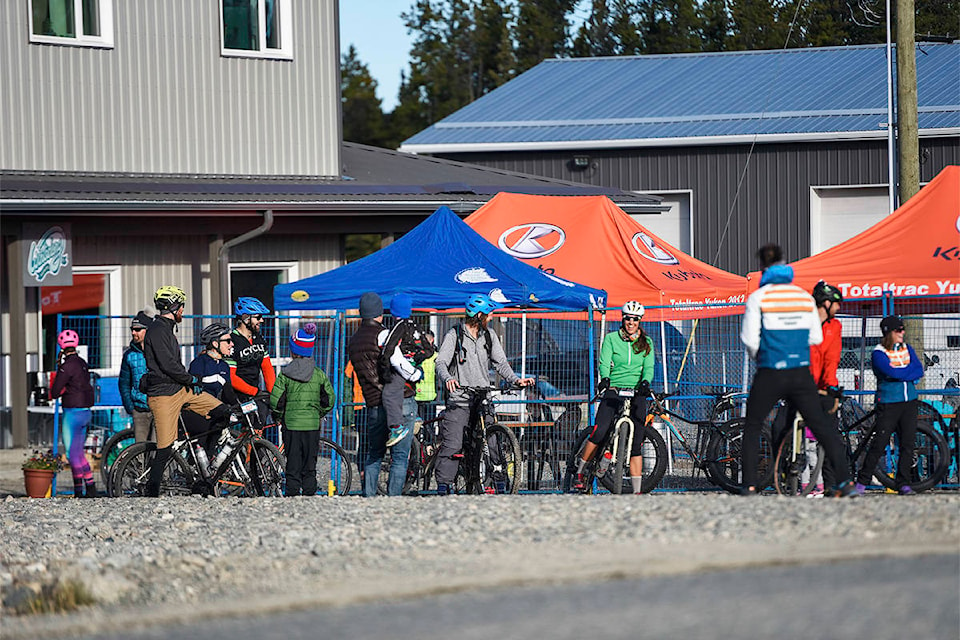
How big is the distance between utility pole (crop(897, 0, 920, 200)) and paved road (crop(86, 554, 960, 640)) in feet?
34.1

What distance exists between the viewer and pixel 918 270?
1435cm

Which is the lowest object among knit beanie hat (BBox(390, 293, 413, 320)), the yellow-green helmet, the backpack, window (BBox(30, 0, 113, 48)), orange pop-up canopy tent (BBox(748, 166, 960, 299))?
the backpack

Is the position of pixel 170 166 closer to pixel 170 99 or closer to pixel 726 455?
pixel 170 99

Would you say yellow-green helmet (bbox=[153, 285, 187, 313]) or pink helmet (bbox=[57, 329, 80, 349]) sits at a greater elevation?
yellow-green helmet (bbox=[153, 285, 187, 313])

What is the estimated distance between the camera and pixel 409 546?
30.6 feet

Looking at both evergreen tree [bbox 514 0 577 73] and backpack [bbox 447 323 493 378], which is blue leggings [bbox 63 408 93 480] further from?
evergreen tree [bbox 514 0 577 73]

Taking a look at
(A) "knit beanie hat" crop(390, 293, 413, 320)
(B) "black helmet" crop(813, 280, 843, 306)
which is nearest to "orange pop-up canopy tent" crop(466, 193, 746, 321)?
(B) "black helmet" crop(813, 280, 843, 306)

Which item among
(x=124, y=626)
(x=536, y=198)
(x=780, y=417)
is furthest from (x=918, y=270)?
(x=124, y=626)

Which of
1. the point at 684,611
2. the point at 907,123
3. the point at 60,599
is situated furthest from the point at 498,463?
the point at 907,123

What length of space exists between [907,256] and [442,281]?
452 centimetres

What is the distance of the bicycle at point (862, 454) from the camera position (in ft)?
38.2

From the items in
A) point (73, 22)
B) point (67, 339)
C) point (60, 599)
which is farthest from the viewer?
point (73, 22)

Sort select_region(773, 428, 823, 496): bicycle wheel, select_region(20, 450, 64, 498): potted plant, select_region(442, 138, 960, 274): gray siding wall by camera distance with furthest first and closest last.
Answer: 1. select_region(442, 138, 960, 274): gray siding wall
2. select_region(20, 450, 64, 498): potted plant
3. select_region(773, 428, 823, 496): bicycle wheel

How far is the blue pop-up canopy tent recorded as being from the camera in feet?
45.1
